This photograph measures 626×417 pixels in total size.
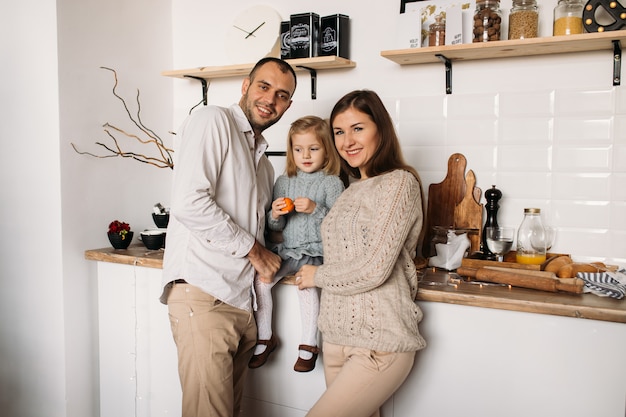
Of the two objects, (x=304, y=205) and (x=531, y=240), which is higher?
(x=304, y=205)

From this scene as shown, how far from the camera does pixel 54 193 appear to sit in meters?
2.35

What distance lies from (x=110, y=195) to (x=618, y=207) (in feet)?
6.70

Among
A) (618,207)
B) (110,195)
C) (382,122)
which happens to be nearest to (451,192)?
(618,207)

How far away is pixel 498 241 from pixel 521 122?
0.48 meters

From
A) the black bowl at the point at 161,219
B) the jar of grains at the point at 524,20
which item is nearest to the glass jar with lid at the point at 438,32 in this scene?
the jar of grains at the point at 524,20

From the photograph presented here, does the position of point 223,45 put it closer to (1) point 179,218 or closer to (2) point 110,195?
(2) point 110,195

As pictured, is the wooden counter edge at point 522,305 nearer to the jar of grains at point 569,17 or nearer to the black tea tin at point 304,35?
the jar of grains at point 569,17

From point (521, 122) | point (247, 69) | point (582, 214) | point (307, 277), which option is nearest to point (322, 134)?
point (307, 277)

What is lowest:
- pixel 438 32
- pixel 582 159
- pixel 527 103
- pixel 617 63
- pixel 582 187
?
pixel 582 187

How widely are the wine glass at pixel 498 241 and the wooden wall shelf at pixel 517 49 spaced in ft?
2.09

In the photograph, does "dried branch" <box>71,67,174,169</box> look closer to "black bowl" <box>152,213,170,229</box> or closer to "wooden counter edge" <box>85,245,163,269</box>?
"black bowl" <box>152,213,170,229</box>

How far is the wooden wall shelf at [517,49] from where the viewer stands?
6.55ft

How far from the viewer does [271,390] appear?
2.19 meters

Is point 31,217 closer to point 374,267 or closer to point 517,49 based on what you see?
point 374,267
